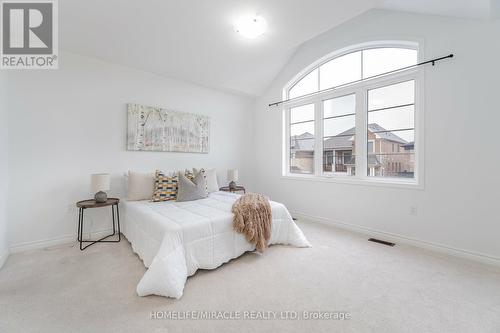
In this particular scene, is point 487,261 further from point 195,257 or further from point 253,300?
point 195,257

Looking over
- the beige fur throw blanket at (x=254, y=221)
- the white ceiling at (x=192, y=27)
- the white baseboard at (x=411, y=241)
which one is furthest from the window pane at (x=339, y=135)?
the beige fur throw blanket at (x=254, y=221)

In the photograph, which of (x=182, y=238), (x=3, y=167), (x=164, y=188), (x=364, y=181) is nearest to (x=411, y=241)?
(x=364, y=181)

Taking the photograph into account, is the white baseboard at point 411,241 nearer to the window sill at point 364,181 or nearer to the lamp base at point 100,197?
the window sill at point 364,181

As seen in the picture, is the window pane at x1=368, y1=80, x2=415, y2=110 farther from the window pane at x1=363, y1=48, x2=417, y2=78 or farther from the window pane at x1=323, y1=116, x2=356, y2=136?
the window pane at x1=323, y1=116, x2=356, y2=136

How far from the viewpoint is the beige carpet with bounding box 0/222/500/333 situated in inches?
56.7

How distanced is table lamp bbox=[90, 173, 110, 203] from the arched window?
3.17 metres

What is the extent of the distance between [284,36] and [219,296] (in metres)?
3.05

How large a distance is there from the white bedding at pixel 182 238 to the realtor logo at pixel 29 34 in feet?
6.60

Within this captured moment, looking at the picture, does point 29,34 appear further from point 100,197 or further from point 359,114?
point 359,114

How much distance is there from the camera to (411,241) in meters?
2.79

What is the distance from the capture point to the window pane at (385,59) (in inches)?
116

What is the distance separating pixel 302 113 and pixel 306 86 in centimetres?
50

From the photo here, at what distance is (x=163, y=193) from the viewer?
118 inches

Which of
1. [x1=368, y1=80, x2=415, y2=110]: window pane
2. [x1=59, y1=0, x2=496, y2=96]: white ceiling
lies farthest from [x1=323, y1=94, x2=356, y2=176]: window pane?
[x1=59, y1=0, x2=496, y2=96]: white ceiling
